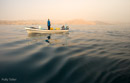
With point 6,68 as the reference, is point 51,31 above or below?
above

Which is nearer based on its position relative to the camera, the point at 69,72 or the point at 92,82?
the point at 92,82

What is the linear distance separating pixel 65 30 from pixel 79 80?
73.8 ft

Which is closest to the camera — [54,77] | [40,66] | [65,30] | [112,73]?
[54,77]

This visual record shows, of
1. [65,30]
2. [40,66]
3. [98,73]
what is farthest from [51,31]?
[98,73]

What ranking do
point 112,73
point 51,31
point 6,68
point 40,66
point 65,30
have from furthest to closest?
point 65,30, point 51,31, point 40,66, point 6,68, point 112,73

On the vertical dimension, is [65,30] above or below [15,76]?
above

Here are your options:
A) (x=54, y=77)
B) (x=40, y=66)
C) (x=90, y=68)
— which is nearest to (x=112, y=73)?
(x=90, y=68)

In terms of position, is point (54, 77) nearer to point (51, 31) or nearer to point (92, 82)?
point (92, 82)

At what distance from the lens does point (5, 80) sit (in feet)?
13.3

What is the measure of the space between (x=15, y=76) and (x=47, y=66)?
180 cm

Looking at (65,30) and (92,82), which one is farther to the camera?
(65,30)

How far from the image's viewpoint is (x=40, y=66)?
5516 millimetres

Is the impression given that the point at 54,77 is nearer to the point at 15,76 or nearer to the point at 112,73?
the point at 15,76

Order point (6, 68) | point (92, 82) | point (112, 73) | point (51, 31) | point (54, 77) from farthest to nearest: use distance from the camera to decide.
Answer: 1. point (51, 31)
2. point (6, 68)
3. point (112, 73)
4. point (54, 77)
5. point (92, 82)
